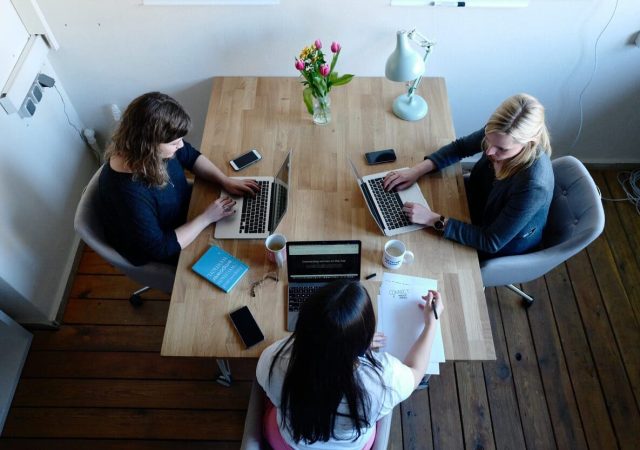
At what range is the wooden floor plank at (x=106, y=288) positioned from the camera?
2.50 metres

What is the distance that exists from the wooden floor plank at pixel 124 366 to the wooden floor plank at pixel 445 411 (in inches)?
33.7

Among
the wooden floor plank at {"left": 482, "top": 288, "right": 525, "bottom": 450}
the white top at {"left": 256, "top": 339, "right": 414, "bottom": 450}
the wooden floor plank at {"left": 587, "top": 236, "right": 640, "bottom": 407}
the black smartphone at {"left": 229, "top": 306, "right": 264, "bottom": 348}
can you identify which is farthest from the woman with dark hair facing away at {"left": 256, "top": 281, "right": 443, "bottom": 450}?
the wooden floor plank at {"left": 587, "top": 236, "right": 640, "bottom": 407}

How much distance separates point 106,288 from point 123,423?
723mm

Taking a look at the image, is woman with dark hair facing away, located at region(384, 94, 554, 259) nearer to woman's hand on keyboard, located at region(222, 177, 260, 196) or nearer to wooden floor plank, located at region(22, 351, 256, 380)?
woman's hand on keyboard, located at region(222, 177, 260, 196)

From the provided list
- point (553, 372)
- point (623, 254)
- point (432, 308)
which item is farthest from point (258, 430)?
point (623, 254)

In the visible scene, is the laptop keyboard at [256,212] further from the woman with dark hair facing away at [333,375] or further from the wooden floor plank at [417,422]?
the wooden floor plank at [417,422]

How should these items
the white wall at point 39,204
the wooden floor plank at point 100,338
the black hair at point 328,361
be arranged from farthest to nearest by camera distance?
the wooden floor plank at point 100,338
the white wall at point 39,204
the black hair at point 328,361

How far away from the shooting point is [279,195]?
1781 mm

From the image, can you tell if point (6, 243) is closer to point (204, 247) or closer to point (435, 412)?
point (204, 247)

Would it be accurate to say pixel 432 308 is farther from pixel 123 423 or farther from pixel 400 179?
pixel 123 423

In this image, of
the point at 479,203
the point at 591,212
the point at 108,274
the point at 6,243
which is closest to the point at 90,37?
the point at 6,243

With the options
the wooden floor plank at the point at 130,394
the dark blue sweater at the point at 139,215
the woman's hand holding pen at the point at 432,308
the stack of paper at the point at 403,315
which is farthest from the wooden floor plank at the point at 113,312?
the woman's hand holding pen at the point at 432,308

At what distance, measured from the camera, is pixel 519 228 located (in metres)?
1.64

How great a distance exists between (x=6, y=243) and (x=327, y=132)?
1476 mm
